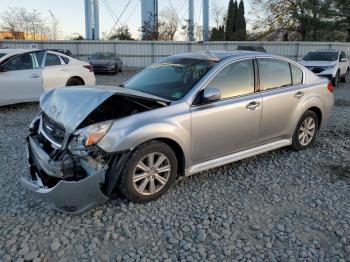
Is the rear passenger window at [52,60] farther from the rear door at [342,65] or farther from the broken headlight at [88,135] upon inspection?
the rear door at [342,65]

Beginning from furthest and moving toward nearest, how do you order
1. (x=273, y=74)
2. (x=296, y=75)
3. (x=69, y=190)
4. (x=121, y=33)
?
1. (x=121, y=33)
2. (x=296, y=75)
3. (x=273, y=74)
4. (x=69, y=190)

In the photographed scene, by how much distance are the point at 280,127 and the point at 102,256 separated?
10.1ft

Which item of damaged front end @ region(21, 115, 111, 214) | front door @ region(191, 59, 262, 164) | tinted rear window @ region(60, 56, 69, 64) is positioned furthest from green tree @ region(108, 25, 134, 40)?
damaged front end @ region(21, 115, 111, 214)

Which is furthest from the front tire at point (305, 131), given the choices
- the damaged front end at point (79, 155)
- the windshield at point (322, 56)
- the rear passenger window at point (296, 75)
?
the windshield at point (322, 56)

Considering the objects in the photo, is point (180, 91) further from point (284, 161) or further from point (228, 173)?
point (284, 161)

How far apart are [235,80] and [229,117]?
0.54 m

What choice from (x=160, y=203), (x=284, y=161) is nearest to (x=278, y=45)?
(x=284, y=161)

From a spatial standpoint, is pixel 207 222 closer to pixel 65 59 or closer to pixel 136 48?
pixel 65 59

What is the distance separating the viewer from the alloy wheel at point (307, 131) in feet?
17.8

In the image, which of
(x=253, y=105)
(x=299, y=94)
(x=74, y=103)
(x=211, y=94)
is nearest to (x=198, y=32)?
(x=299, y=94)

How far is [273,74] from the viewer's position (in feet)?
16.2

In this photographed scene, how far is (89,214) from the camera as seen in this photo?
140 inches

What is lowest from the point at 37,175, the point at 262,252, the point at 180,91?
the point at 262,252

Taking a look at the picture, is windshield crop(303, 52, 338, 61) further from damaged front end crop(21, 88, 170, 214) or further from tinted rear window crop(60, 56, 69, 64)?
damaged front end crop(21, 88, 170, 214)
